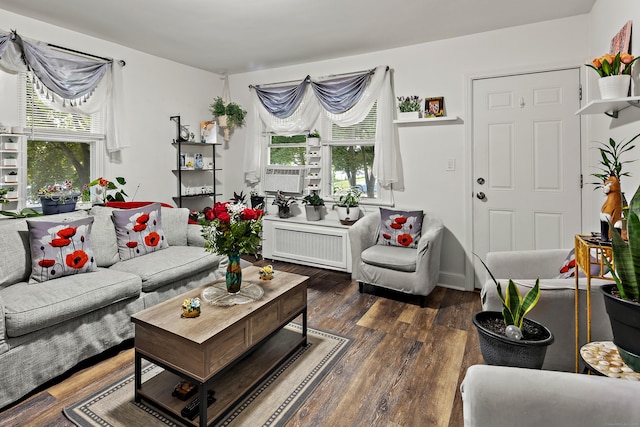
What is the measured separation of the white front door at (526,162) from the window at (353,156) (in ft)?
3.75

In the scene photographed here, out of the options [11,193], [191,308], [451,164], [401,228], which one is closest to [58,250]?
[11,193]

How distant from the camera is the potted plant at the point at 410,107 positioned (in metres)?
3.75

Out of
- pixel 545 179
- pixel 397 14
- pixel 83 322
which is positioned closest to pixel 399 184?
pixel 545 179

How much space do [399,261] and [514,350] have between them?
173 centimetres

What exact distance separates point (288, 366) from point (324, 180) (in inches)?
106

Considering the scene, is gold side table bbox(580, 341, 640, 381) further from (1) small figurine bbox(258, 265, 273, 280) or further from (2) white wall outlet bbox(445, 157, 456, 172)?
(2) white wall outlet bbox(445, 157, 456, 172)

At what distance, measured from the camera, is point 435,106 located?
3.68 m

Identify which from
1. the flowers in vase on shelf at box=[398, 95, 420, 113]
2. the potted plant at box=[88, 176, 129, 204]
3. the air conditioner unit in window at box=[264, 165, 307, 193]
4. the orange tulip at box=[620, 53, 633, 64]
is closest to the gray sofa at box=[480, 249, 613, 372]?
the orange tulip at box=[620, 53, 633, 64]

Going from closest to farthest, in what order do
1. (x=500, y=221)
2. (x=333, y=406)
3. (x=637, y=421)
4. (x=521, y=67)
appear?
(x=637, y=421) < (x=333, y=406) < (x=521, y=67) < (x=500, y=221)

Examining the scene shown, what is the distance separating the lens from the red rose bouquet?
202 cm

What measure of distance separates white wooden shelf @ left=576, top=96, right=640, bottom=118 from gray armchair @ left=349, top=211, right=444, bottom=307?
1468mm

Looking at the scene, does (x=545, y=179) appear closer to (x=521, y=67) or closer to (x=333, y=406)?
(x=521, y=67)

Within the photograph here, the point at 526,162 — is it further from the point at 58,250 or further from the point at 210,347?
the point at 58,250

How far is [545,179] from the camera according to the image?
3.30 meters
